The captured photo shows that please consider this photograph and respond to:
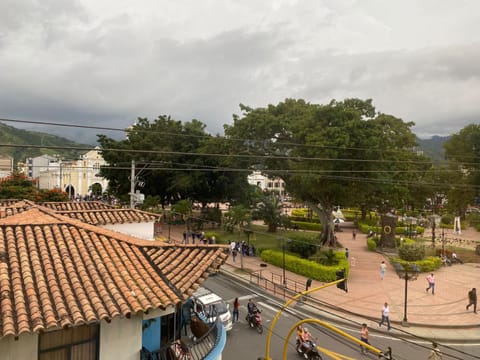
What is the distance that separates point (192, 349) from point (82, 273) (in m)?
2.88

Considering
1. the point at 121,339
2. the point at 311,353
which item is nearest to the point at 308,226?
the point at 311,353

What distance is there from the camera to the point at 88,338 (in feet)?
20.0

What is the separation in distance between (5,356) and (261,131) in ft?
103

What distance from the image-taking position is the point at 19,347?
18.1ft

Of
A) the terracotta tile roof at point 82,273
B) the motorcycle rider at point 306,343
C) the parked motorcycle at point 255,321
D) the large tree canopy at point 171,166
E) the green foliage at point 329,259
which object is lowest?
the parked motorcycle at point 255,321

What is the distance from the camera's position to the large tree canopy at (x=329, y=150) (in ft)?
88.5

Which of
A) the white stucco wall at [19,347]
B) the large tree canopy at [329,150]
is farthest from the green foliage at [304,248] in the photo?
the white stucco wall at [19,347]

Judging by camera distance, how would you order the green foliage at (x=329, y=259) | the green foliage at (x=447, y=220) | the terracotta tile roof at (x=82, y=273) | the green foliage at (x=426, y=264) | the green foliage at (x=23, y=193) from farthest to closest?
the green foliage at (x=447, y=220)
the green foliage at (x=23, y=193)
the green foliage at (x=426, y=264)
the green foliage at (x=329, y=259)
the terracotta tile roof at (x=82, y=273)

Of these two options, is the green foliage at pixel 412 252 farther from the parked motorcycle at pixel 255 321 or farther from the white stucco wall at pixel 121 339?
the white stucco wall at pixel 121 339

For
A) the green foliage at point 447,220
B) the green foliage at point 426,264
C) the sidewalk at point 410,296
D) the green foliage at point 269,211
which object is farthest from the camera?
the green foliage at point 447,220

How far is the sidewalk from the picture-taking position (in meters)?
17.0

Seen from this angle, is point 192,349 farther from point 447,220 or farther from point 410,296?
point 447,220

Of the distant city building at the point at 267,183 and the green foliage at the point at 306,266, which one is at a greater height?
the distant city building at the point at 267,183

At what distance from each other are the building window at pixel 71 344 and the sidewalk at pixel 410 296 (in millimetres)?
14611
